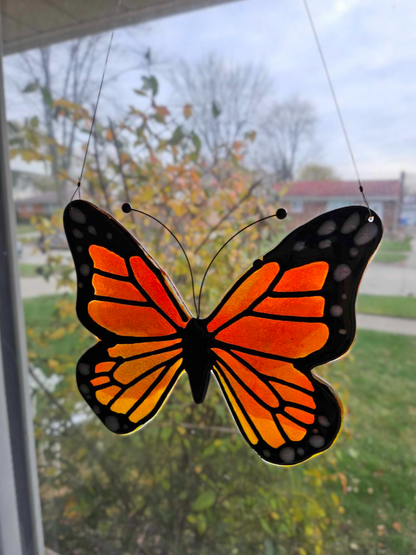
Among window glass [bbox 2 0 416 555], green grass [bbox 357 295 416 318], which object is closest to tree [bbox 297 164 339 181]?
window glass [bbox 2 0 416 555]

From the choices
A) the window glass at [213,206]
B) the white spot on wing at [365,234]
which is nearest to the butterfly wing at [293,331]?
the white spot on wing at [365,234]

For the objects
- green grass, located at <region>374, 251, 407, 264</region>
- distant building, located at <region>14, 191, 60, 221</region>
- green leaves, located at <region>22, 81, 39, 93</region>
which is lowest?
green grass, located at <region>374, 251, 407, 264</region>

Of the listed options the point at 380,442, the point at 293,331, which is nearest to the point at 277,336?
the point at 293,331

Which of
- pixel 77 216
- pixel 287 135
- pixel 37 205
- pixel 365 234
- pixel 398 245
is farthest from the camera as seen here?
pixel 37 205

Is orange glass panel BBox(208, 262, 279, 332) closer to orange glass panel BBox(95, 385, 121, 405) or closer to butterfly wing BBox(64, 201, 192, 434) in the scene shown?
butterfly wing BBox(64, 201, 192, 434)

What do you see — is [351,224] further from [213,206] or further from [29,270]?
[29,270]
